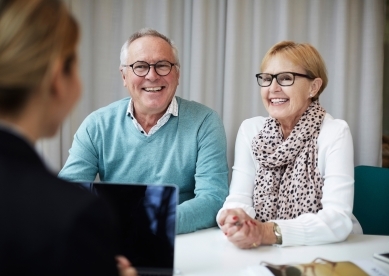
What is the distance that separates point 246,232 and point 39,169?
0.89m

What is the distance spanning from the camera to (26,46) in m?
0.64

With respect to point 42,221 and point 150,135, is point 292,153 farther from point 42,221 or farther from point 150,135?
point 42,221

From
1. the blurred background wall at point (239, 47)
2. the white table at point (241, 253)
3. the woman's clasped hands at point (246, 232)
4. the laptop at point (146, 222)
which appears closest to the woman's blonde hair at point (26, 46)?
the laptop at point (146, 222)

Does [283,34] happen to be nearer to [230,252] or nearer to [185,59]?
[185,59]

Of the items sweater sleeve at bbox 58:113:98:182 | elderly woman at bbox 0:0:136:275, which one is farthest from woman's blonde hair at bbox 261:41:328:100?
elderly woman at bbox 0:0:136:275

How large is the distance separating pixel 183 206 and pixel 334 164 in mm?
568

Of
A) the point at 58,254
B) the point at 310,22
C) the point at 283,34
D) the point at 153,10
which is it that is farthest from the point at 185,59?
the point at 58,254

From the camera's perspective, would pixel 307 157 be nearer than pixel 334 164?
No

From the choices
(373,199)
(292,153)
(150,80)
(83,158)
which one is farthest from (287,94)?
(83,158)

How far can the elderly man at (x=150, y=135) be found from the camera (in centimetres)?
194

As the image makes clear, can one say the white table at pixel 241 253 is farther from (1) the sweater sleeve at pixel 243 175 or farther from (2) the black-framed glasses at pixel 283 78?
Result: (2) the black-framed glasses at pixel 283 78

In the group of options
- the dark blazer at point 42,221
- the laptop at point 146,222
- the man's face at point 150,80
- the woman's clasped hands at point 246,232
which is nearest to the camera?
the dark blazer at point 42,221

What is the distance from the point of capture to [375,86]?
243cm

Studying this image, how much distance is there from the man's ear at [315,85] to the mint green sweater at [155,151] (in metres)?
0.42
